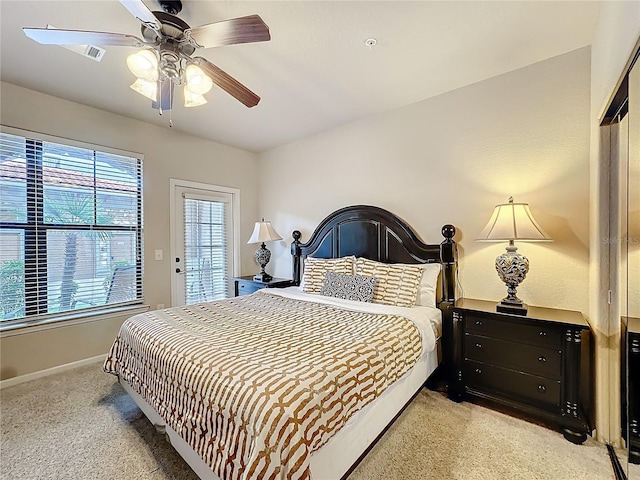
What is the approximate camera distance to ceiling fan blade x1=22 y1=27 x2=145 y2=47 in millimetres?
1501

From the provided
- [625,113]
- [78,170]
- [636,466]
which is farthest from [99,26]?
[636,466]

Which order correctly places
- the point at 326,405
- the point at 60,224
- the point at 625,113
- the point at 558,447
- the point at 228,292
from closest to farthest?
the point at 326,405 < the point at 625,113 < the point at 558,447 < the point at 60,224 < the point at 228,292

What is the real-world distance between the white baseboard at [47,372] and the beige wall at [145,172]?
4 centimetres

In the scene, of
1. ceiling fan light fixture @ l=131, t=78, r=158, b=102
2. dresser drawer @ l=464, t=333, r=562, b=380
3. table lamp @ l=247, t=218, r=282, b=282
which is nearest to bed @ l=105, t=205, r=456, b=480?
dresser drawer @ l=464, t=333, r=562, b=380

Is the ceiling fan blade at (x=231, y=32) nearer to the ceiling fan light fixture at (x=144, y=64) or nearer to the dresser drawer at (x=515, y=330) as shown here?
the ceiling fan light fixture at (x=144, y=64)

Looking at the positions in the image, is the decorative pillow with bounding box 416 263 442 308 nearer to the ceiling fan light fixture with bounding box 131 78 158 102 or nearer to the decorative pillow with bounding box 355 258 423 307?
the decorative pillow with bounding box 355 258 423 307

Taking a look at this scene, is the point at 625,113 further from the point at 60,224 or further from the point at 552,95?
the point at 60,224

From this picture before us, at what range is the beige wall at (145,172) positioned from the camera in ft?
8.82

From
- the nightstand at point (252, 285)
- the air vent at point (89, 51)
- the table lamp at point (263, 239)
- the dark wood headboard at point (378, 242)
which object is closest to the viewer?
the air vent at point (89, 51)

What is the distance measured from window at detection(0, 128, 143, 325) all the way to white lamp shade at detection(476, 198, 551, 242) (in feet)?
12.4

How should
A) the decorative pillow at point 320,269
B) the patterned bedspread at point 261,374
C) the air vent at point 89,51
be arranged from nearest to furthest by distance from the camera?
the patterned bedspread at point 261,374
the air vent at point 89,51
the decorative pillow at point 320,269

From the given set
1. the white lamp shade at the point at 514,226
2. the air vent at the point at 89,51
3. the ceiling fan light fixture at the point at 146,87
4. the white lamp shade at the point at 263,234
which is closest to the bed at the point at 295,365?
the white lamp shade at the point at 514,226

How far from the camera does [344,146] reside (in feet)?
11.8

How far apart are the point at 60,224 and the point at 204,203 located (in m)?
1.60
